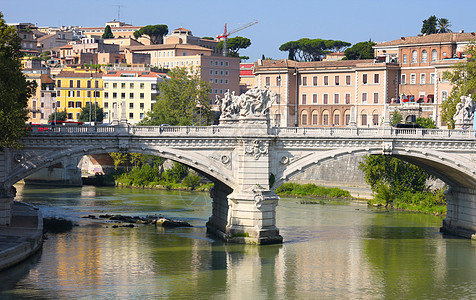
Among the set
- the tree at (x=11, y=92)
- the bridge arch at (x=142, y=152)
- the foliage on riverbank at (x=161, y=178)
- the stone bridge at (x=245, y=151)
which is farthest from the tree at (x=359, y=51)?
the tree at (x=11, y=92)

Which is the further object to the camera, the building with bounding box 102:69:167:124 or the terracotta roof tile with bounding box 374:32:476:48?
the building with bounding box 102:69:167:124

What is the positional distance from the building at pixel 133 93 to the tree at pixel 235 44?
1542 inches

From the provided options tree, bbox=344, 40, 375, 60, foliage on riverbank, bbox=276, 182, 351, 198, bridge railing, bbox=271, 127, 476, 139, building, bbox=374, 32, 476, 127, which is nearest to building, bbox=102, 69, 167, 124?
tree, bbox=344, 40, 375, 60

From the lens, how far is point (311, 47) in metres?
119

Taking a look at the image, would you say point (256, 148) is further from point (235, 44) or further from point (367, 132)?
point (235, 44)

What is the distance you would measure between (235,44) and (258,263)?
97966 millimetres

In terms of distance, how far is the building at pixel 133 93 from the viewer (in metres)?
92.4

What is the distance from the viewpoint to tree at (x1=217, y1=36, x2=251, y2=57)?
13150 cm

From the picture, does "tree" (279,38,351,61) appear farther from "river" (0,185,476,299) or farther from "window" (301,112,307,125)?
"river" (0,185,476,299)

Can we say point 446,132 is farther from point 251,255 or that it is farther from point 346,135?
point 251,255

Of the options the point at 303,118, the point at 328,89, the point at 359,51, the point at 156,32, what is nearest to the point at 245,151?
the point at 328,89

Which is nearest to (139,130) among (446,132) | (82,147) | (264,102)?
(82,147)

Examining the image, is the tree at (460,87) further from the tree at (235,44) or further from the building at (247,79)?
the tree at (235,44)

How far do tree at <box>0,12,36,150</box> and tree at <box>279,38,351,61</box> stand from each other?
82.2 metres
